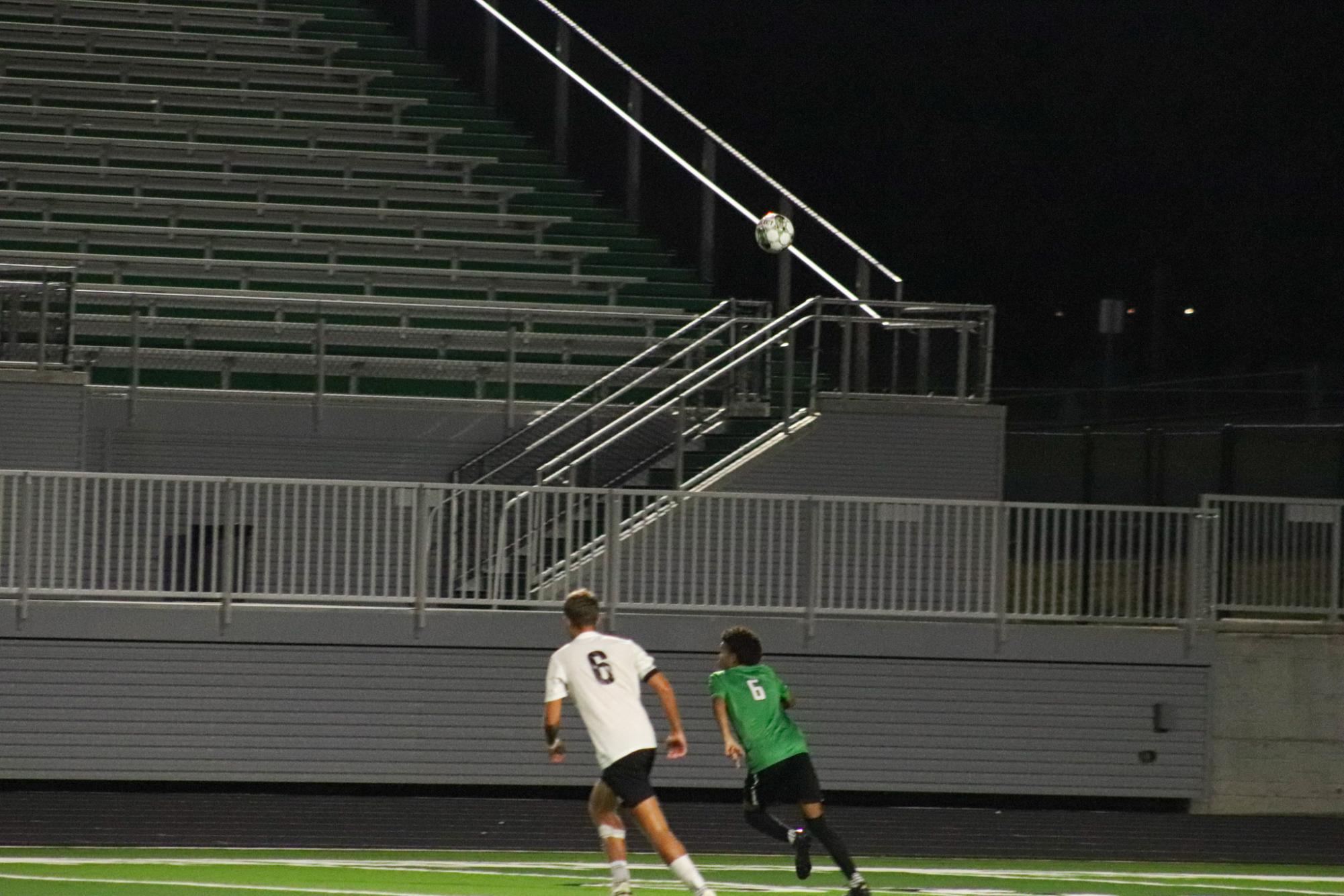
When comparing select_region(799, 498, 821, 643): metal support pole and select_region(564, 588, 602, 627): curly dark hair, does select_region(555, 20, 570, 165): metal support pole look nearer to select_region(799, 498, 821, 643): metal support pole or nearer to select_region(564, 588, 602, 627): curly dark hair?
select_region(799, 498, 821, 643): metal support pole

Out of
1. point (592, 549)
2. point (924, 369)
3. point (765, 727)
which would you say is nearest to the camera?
point (765, 727)

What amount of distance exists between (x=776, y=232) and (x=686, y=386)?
2.24 m

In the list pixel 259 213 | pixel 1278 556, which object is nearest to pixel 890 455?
pixel 1278 556

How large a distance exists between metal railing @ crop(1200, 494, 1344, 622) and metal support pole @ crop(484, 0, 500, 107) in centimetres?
1323

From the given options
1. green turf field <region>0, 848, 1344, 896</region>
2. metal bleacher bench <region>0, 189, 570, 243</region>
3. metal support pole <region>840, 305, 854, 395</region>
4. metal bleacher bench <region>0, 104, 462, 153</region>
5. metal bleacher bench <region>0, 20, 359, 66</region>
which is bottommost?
green turf field <region>0, 848, 1344, 896</region>

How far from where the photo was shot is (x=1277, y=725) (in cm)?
1644

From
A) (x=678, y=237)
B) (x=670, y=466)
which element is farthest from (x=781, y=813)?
(x=678, y=237)

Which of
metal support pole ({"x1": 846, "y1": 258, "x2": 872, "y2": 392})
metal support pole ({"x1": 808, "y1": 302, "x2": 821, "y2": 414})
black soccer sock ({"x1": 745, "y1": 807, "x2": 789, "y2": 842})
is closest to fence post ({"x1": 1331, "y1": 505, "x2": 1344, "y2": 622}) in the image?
metal support pole ({"x1": 846, "y1": 258, "x2": 872, "y2": 392})

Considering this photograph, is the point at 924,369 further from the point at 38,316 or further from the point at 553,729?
the point at 553,729

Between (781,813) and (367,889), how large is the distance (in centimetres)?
499

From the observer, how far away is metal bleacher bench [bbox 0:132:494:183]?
76.3 feet

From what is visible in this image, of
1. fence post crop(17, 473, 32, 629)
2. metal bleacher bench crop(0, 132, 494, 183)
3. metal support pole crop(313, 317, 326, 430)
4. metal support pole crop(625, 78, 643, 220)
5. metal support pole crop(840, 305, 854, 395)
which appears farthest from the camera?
metal support pole crop(625, 78, 643, 220)

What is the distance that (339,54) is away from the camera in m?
27.2

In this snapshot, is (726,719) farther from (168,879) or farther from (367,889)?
(168,879)
